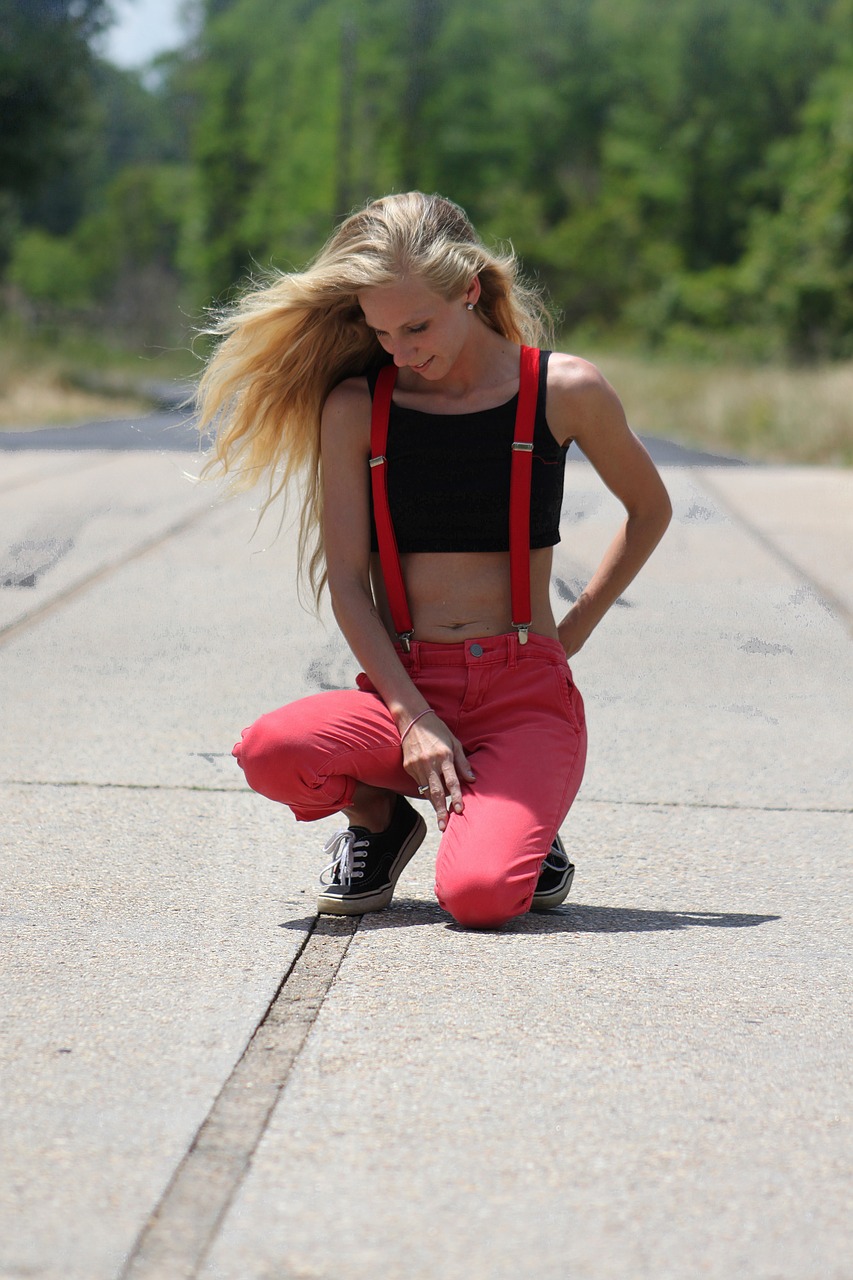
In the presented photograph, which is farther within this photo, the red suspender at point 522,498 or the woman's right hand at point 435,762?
the red suspender at point 522,498

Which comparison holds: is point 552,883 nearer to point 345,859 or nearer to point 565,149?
point 345,859

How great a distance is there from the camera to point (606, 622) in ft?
21.2

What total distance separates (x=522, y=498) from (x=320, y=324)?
23.4 inches

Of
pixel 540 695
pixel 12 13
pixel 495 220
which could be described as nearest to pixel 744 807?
pixel 540 695

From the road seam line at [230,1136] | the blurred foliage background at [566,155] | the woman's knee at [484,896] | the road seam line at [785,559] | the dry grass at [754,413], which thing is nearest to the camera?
the road seam line at [230,1136]

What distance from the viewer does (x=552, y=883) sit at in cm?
333

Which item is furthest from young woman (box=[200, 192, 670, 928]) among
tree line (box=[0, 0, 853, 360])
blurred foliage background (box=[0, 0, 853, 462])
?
tree line (box=[0, 0, 853, 360])

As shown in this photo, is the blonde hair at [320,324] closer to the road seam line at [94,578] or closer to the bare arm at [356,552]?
the bare arm at [356,552]

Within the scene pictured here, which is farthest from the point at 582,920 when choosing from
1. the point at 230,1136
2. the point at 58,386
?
the point at 58,386

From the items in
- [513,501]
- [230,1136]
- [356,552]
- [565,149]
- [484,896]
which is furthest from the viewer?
[565,149]

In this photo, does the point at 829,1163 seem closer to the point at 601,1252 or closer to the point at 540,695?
the point at 601,1252

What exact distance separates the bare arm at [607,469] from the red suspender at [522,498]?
0.20 feet

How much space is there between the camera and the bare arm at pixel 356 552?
3.27m

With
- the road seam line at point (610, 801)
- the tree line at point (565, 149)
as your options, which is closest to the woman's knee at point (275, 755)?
the road seam line at point (610, 801)
